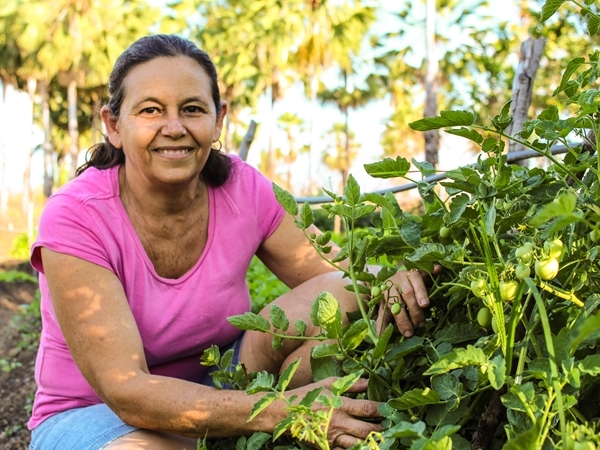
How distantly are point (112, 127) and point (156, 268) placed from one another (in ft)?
1.48

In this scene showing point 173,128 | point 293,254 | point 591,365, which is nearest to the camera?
point 591,365

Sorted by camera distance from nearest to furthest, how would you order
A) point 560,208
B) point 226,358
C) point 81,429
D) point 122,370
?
1. point 560,208
2. point 226,358
3. point 122,370
4. point 81,429

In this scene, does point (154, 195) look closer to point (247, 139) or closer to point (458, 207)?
point (458, 207)

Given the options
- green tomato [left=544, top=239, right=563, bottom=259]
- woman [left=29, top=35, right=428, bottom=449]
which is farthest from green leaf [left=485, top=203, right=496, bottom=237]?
woman [left=29, top=35, right=428, bottom=449]

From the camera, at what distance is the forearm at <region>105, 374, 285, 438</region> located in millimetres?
1440

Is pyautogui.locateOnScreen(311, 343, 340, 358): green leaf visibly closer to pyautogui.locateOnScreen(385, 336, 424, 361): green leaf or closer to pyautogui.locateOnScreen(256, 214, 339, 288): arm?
pyautogui.locateOnScreen(385, 336, 424, 361): green leaf

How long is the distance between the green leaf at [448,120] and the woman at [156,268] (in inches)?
28.1

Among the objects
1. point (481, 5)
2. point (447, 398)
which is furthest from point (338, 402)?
point (481, 5)

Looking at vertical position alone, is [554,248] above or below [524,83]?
below

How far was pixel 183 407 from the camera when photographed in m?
1.51

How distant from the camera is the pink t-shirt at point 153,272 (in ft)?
6.12

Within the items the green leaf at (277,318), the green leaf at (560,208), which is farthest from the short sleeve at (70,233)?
the green leaf at (560,208)

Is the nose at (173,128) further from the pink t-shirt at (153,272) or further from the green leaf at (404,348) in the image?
the green leaf at (404,348)

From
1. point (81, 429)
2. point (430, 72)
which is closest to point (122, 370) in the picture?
point (81, 429)
